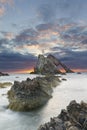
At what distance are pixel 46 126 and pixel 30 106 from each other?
660 inches

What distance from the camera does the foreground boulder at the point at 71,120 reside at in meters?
20.3

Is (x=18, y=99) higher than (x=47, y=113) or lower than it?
higher

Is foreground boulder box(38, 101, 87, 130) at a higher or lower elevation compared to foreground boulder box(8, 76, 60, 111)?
lower

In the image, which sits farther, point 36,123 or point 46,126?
point 36,123

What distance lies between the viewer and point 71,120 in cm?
2181

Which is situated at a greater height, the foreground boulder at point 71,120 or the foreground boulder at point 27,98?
the foreground boulder at point 27,98

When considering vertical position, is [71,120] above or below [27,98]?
below

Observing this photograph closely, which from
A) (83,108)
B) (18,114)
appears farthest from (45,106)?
(83,108)

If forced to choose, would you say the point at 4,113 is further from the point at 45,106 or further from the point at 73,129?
the point at 73,129

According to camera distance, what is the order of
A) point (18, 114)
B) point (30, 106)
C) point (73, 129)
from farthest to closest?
point (30, 106)
point (18, 114)
point (73, 129)

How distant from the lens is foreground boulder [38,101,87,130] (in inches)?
800

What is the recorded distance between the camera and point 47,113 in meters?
35.7

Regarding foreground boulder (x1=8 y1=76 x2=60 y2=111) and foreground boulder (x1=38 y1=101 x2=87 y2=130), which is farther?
foreground boulder (x1=8 y1=76 x2=60 y2=111)

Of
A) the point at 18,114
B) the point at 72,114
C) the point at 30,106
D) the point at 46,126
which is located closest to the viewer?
the point at 46,126
